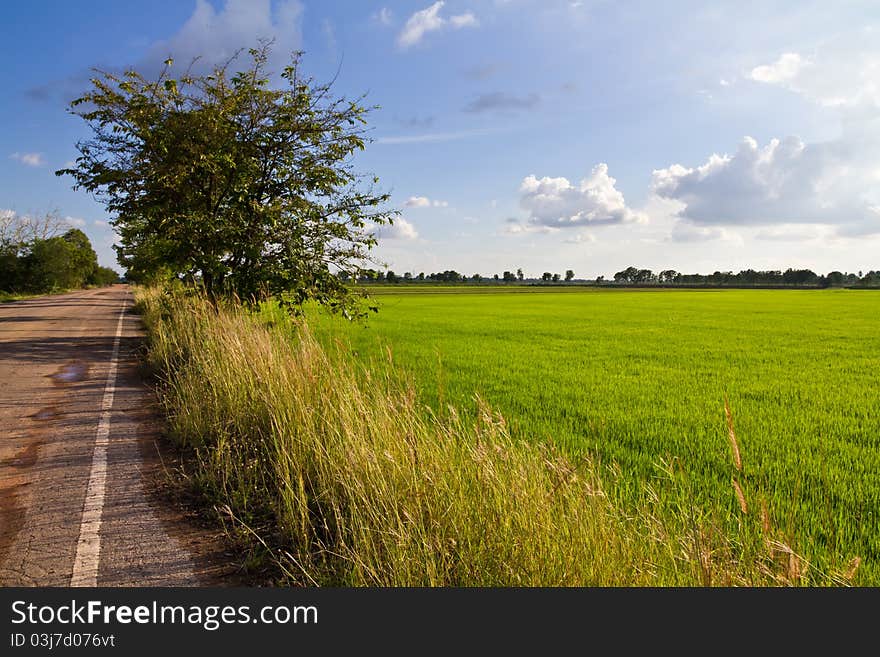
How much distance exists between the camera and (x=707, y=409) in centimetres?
1005

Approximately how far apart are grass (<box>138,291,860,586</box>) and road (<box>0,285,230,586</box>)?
453 millimetres

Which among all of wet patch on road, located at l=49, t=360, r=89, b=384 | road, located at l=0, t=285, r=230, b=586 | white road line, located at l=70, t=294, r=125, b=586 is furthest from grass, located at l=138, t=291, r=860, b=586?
wet patch on road, located at l=49, t=360, r=89, b=384

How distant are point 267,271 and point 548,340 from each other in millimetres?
11765

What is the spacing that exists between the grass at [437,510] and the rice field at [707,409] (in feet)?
0.82

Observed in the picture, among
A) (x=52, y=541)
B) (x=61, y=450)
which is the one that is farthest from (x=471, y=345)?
(x=52, y=541)

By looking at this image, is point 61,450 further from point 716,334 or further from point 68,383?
point 716,334

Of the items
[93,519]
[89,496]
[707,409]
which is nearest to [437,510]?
[93,519]

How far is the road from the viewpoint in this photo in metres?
4.03

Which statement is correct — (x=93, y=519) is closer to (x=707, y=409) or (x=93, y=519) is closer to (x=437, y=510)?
(x=437, y=510)

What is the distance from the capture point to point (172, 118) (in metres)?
15.6

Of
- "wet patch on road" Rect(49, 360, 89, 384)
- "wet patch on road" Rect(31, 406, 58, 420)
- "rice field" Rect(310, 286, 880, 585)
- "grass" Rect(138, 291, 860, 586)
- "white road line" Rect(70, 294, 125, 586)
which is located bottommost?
"rice field" Rect(310, 286, 880, 585)

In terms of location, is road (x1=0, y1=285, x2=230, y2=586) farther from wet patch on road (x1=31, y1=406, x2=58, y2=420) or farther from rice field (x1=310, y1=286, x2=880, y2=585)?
rice field (x1=310, y1=286, x2=880, y2=585)

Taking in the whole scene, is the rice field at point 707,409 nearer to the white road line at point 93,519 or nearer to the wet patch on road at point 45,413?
the white road line at point 93,519

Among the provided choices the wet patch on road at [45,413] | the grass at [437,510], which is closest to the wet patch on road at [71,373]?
the wet patch on road at [45,413]
